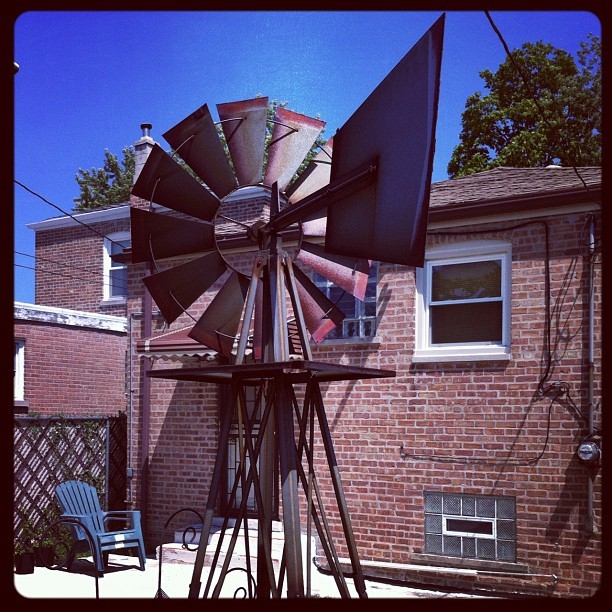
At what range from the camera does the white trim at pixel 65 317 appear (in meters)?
13.3

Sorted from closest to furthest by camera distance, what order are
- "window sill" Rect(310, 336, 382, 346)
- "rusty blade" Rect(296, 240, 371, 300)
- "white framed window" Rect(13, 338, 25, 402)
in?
"rusty blade" Rect(296, 240, 371, 300) < "window sill" Rect(310, 336, 382, 346) < "white framed window" Rect(13, 338, 25, 402)

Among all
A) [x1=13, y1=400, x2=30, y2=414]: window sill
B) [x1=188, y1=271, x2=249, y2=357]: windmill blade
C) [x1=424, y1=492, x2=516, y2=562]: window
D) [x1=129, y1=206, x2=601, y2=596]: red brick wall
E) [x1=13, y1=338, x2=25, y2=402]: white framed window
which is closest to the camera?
[x1=188, y1=271, x2=249, y2=357]: windmill blade

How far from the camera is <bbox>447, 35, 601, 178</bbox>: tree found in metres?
17.8

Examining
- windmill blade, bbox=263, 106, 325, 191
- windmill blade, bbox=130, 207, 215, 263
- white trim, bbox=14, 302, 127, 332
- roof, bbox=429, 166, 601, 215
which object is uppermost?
roof, bbox=429, 166, 601, 215

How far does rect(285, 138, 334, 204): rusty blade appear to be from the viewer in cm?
452

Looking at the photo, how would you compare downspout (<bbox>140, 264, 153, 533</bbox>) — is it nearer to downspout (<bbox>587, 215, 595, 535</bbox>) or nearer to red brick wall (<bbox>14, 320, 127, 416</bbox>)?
red brick wall (<bbox>14, 320, 127, 416</bbox>)

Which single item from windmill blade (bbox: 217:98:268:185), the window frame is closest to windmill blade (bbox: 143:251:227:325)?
windmill blade (bbox: 217:98:268:185)

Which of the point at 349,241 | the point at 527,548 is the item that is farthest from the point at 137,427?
the point at 349,241

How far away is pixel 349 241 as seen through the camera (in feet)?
11.4

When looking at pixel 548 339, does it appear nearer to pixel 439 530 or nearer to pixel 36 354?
pixel 439 530

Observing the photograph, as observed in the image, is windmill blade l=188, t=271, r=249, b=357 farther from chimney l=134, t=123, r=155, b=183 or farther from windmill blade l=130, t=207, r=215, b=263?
chimney l=134, t=123, r=155, b=183

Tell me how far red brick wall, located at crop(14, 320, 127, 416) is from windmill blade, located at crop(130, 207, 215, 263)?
943cm

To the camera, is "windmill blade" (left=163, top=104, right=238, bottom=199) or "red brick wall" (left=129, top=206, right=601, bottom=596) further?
"red brick wall" (left=129, top=206, right=601, bottom=596)

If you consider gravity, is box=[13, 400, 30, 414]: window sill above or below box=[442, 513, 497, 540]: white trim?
above
